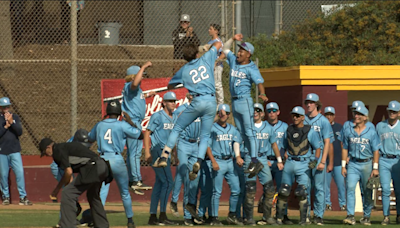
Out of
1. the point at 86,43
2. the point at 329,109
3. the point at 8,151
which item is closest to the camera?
the point at 329,109

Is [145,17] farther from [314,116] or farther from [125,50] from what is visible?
[314,116]

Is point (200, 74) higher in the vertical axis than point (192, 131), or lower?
higher

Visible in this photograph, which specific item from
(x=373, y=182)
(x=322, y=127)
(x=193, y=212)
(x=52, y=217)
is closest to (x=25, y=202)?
(x=52, y=217)

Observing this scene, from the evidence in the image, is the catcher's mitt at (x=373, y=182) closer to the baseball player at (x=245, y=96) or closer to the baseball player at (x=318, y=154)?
the baseball player at (x=318, y=154)

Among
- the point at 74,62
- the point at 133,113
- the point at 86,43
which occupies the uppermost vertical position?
the point at 86,43

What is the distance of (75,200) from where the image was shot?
11758 millimetres

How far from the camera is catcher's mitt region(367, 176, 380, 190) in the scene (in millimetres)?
14117

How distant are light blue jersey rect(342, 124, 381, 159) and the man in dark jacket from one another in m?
7.00

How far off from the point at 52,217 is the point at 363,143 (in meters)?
5.69

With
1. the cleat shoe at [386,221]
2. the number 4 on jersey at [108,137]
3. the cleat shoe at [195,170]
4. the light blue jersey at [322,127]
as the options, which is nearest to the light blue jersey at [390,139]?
the light blue jersey at [322,127]

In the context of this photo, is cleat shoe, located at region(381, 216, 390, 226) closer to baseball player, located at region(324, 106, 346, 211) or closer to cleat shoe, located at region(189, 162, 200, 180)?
baseball player, located at region(324, 106, 346, 211)

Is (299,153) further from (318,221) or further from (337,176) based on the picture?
(337,176)

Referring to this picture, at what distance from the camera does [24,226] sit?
13.3m

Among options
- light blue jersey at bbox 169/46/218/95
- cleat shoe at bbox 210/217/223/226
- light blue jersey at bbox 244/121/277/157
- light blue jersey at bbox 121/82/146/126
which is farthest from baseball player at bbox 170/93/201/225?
light blue jersey at bbox 169/46/218/95
